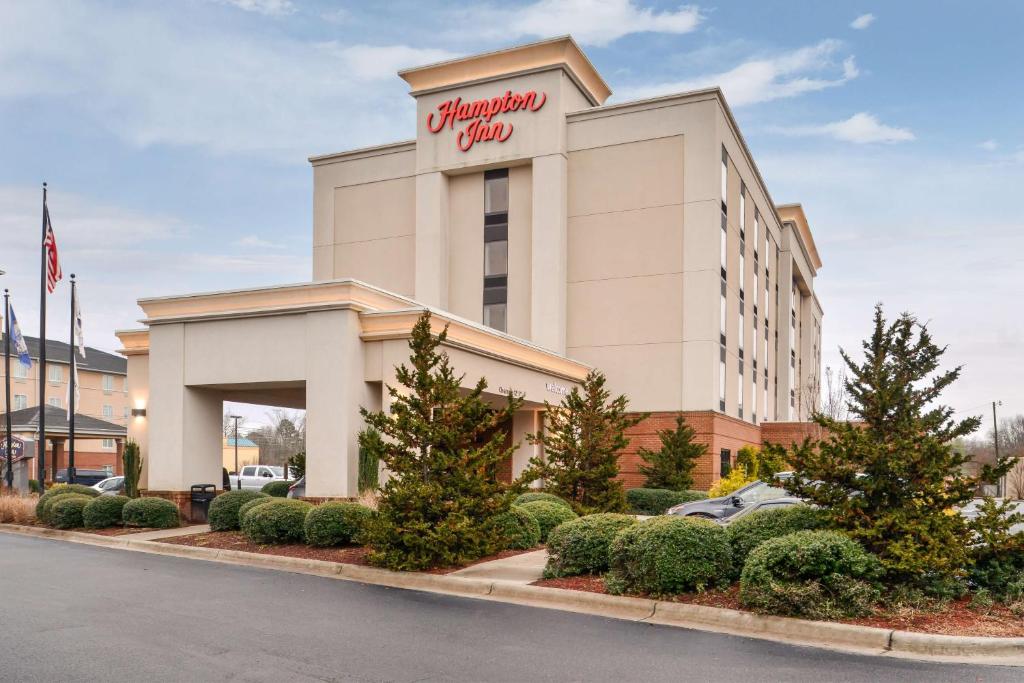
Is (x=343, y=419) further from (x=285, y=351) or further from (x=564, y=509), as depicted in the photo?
(x=564, y=509)

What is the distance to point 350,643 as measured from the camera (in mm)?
9750

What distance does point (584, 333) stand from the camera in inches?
1468

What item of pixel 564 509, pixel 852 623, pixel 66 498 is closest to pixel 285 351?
pixel 66 498

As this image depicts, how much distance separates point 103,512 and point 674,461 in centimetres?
1854

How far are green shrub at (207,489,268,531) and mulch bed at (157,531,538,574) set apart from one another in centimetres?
18

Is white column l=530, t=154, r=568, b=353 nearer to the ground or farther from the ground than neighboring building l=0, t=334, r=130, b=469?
farther from the ground

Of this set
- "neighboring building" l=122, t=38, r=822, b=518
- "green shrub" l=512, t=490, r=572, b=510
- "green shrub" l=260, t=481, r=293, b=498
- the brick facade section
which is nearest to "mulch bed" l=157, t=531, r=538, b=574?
"green shrub" l=512, t=490, r=572, b=510

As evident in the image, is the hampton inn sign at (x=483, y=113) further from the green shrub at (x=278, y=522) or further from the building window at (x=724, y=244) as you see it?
the green shrub at (x=278, y=522)

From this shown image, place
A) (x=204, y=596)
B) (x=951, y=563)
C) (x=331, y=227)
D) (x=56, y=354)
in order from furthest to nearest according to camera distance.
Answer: (x=56, y=354)
(x=331, y=227)
(x=204, y=596)
(x=951, y=563)

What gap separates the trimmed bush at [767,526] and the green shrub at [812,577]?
82cm

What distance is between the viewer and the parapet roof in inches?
1464

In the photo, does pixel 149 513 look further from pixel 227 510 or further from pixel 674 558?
pixel 674 558

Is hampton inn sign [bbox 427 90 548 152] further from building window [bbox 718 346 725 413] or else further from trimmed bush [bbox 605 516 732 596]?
trimmed bush [bbox 605 516 732 596]

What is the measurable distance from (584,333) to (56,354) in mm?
56166
